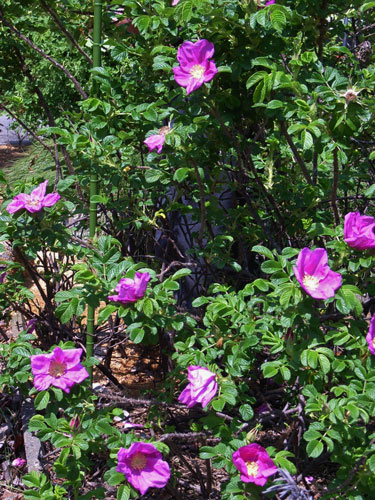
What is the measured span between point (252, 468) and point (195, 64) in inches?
39.3

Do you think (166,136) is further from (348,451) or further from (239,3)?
(348,451)

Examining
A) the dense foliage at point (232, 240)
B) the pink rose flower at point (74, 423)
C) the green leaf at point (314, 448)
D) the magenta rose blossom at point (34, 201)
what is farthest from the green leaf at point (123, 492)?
the magenta rose blossom at point (34, 201)

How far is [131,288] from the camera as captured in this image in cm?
150

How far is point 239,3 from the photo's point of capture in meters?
1.57

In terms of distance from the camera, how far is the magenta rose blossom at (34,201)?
168 cm

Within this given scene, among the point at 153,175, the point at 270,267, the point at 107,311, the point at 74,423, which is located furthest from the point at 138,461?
the point at 153,175

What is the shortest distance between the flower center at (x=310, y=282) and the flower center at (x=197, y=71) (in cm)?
57

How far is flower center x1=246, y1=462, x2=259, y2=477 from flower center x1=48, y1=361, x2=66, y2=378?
520mm

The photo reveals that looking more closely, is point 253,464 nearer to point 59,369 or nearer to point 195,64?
point 59,369

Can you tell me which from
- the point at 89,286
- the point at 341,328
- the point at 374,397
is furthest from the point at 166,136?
the point at 374,397

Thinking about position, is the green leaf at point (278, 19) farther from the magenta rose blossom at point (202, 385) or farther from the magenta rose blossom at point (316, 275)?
the magenta rose blossom at point (202, 385)

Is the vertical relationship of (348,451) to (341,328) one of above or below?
below

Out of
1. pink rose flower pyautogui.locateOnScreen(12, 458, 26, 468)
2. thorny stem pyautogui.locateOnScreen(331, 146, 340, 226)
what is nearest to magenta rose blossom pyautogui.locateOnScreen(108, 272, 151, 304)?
thorny stem pyautogui.locateOnScreen(331, 146, 340, 226)

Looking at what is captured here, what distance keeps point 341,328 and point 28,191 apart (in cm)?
95
